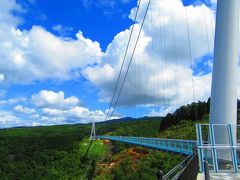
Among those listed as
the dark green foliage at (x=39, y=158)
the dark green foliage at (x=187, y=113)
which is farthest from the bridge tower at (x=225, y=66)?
the dark green foliage at (x=39, y=158)

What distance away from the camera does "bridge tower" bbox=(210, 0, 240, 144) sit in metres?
15.6

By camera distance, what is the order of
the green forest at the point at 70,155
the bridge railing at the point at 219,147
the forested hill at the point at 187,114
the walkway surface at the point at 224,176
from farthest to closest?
the forested hill at the point at 187,114
the green forest at the point at 70,155
the bridge railing at the point at 219,147
the walkway surface at the point at 224,176

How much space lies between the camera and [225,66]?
15797 millimetres

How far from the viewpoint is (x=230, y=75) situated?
15.6 m

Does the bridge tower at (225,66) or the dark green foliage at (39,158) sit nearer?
the bridge tower at (225,66)

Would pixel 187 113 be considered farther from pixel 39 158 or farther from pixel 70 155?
pixel 39 158

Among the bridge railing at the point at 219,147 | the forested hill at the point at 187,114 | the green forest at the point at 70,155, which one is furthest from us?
the forested hill at the point at 187,114

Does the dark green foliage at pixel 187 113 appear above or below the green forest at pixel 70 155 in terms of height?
above

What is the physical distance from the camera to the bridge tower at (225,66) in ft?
51.1

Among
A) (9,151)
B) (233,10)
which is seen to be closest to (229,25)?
(233,10)

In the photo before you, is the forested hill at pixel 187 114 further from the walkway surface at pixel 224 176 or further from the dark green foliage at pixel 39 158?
the walkway surface at pixel 224 176

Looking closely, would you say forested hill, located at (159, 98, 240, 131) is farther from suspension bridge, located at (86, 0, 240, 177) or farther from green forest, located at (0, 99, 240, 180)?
suspension bridge, located at (86, 0, 240, 177)

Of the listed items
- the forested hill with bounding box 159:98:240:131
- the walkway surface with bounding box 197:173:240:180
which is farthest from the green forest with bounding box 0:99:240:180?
the walkway surface with bounding box 197:173:240:180

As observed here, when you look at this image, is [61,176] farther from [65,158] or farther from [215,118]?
[215,118]
